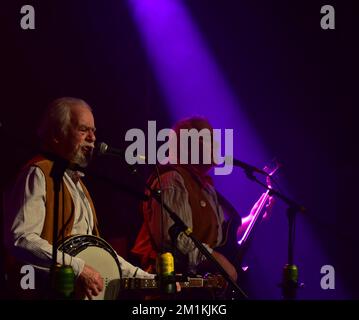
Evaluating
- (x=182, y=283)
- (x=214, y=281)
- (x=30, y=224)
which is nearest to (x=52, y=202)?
(x=30, y=224)

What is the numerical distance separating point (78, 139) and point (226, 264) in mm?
1506

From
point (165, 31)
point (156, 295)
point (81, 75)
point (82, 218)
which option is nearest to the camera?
point (156, 295)

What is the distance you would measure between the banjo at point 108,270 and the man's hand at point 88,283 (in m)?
0.12

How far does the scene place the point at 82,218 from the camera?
471cm

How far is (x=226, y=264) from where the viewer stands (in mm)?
5477

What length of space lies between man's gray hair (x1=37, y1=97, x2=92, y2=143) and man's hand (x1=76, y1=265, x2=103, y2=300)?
985mm

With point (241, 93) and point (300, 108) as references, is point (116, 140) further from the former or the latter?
point (300, 108)

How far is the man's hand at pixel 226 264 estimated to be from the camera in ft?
17.9

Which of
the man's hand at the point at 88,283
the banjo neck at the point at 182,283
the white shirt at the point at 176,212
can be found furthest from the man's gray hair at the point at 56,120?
the banjo neck at the point at 182,283

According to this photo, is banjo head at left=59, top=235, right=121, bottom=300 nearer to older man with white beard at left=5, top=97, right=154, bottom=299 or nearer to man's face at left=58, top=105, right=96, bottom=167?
older man with white beard at left=5, top=97, right=154, bottom=299

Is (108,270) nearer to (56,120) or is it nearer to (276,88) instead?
(56,120)

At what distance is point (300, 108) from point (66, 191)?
106 inches

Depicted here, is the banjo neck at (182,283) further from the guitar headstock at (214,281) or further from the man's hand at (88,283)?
the man's hand at (88,283)
